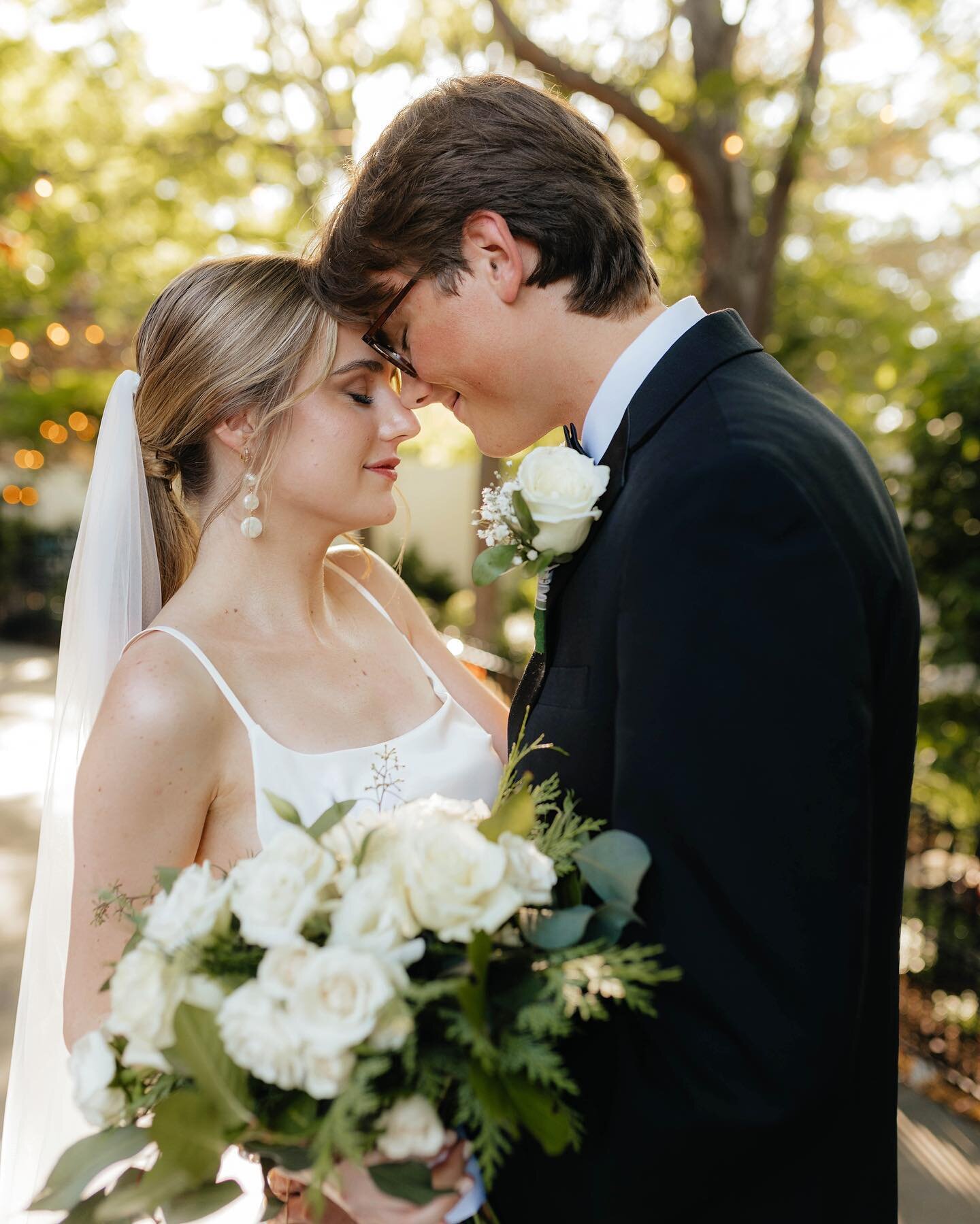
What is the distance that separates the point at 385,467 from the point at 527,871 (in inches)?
65.4

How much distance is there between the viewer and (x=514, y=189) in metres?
2.11

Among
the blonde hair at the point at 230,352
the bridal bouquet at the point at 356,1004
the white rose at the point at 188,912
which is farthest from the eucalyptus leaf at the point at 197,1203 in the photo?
the blonde hair at the point at 230,352

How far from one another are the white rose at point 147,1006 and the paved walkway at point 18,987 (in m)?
3.32

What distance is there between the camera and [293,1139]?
4.35 feet

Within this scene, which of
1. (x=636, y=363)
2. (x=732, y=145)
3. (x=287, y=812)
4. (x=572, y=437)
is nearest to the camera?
(x=287, y=812)

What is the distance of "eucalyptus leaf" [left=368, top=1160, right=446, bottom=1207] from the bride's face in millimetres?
1756

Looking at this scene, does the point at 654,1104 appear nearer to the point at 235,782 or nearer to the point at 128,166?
the point at 235,782

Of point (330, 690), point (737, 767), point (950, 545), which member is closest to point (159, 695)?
point (330, 690)

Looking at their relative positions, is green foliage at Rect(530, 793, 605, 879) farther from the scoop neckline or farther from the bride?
the scoop neckline

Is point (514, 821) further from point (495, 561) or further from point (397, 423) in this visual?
point (397, 423)

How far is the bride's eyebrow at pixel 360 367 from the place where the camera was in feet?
8.96

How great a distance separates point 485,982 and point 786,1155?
641 mm

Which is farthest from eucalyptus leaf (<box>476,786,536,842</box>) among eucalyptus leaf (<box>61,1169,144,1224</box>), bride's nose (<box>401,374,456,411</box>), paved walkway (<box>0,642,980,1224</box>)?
paved walkway (<box>0,642,980,1224</box>)

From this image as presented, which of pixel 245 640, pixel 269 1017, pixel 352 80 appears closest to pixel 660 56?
pixel 352 80
